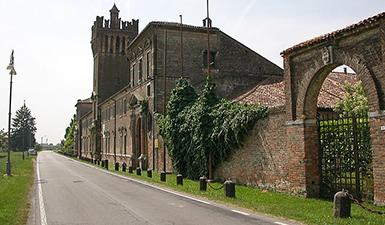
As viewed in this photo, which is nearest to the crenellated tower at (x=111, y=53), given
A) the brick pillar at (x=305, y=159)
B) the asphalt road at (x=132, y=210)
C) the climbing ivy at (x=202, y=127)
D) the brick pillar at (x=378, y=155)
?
the climbing ivy at (x=202, y=127)

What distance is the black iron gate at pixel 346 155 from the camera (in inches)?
540

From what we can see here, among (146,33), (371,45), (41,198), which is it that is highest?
(146,33)

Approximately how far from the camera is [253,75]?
36219mm

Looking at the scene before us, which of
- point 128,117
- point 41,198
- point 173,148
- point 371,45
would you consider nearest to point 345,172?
point 371,45

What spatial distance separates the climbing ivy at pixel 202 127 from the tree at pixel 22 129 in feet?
345

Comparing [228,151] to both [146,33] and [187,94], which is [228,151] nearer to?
[187,94]

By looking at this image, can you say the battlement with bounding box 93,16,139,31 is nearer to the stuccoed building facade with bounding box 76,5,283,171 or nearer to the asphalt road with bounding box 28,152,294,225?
the stuccoed building facade with bounding box 76,5,283,171

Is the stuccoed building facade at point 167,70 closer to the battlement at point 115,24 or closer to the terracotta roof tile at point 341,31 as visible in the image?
the terracotta roof tile at point 341,31

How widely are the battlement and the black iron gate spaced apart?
46985mm

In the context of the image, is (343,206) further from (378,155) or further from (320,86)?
(320,86)

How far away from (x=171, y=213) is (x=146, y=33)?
25.9 metres

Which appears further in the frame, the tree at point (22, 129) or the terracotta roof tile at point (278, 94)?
the tree at point (22, 129)

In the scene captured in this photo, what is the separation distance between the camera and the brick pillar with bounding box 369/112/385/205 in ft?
40.3

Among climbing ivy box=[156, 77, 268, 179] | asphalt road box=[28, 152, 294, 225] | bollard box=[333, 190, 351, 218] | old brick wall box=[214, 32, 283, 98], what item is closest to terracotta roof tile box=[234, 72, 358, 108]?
climbing ivy box=[156, 77, 268, 179]
